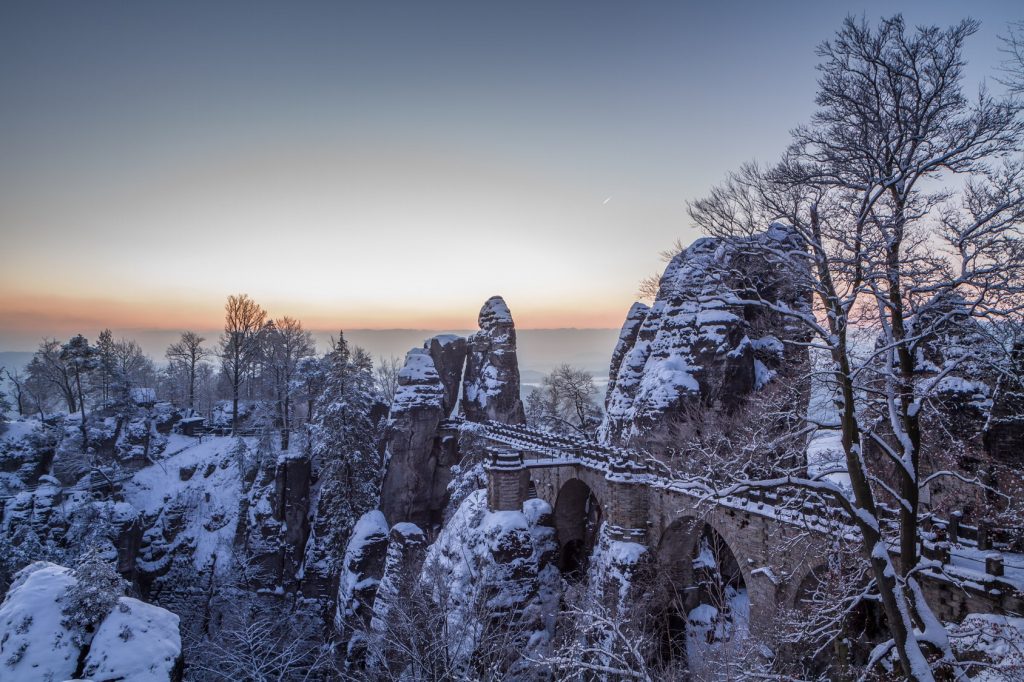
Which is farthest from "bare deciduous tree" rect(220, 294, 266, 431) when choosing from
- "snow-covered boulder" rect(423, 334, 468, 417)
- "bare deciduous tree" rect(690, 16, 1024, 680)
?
"bare deciduous tree" rect(690, 16, 1024, 680)

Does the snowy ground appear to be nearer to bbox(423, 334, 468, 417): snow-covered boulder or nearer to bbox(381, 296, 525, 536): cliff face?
bbox(381, 296, 525, 536): cliff face

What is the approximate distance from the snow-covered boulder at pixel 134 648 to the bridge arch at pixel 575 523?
17468mm

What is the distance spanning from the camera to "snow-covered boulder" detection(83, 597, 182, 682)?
41.4 ft

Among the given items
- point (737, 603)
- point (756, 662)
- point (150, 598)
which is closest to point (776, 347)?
point (737, 603)

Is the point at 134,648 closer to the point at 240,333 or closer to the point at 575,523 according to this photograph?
the point at 575,523

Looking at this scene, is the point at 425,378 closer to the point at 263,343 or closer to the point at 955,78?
the point at 263,343

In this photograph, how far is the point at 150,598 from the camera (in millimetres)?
30953

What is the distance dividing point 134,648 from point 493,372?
3214 cm

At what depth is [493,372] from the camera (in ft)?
144

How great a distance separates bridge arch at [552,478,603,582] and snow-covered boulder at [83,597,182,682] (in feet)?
57.3

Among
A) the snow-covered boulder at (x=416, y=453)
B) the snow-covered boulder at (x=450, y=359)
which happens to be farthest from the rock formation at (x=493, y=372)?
the snow-covered boulder at (x=416, y=453)

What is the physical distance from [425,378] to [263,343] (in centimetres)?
1965

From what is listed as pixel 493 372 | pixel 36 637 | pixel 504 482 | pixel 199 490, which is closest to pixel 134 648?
pixel 36 637

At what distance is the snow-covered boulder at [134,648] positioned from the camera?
12609 millimetres
